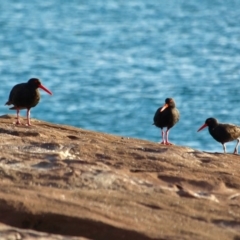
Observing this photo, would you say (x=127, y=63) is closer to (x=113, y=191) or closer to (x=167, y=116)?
(x=167, y=116)

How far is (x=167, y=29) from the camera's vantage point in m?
50.2

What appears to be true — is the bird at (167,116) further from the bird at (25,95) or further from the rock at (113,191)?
the rock at (113,191)

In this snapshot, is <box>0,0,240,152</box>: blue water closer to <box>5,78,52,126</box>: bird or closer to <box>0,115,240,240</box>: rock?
<box>5,78,52,126</box>: bird

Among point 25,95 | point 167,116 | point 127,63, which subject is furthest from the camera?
point 127,63

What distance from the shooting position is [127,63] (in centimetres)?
3750

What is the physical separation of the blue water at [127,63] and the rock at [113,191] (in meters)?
11.4

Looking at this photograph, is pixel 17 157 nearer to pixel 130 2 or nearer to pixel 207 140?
pixel 207 140

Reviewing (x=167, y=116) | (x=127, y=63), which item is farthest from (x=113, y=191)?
(x=127, y=63)

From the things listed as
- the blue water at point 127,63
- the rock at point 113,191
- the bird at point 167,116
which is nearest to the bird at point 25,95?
the bird at point 167,116

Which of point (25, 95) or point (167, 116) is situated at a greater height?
point (25, 95)

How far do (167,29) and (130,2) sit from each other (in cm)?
1817

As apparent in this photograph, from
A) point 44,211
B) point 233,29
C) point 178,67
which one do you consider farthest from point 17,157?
point 233,29

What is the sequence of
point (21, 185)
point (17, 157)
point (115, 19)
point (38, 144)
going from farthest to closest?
1. point (115, 19)
2. point (38, 144)
3. point (17, 157)
4. point (21, 185)

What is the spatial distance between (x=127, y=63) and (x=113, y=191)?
96.7 feet
